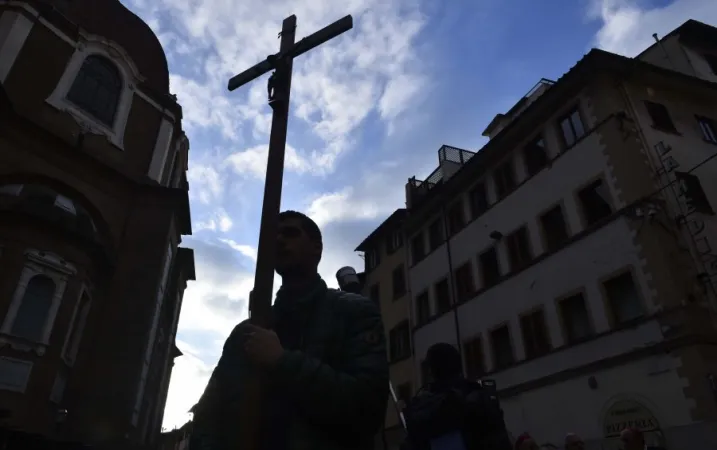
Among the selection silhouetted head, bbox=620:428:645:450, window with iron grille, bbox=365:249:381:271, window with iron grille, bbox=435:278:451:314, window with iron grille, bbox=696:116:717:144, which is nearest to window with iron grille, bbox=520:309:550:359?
window with iron grille, bbox=435:278:451:314

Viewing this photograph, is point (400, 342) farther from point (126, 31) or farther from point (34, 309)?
point (126, 31)

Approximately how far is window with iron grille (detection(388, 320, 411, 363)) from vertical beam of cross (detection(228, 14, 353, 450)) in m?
21.9

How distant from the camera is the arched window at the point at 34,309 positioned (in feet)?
47.0

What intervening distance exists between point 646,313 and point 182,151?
21.3 metres

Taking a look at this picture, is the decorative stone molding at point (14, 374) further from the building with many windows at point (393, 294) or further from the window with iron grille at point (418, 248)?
the window with iron grille at point (418, 248)

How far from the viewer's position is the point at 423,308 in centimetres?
2433

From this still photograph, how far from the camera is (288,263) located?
8.93 feet

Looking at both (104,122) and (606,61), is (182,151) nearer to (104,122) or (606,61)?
(104,122)

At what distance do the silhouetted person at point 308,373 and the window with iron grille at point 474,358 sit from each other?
58.7 feet

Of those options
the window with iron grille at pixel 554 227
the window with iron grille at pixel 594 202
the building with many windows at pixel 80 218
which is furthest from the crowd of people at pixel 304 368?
the window with iron grille at pixel 554 227

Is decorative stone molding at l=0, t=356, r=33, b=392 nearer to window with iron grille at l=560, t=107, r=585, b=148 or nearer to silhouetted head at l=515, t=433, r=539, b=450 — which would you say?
silhouetted head at l=515, t=433, r=539, b=450

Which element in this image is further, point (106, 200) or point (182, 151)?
point (182, 151)

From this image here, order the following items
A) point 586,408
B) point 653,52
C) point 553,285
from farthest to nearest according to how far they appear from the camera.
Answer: point 653,52
point 553,285
point 586,408

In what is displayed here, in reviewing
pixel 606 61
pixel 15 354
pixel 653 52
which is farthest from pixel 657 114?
pixel 15 354
